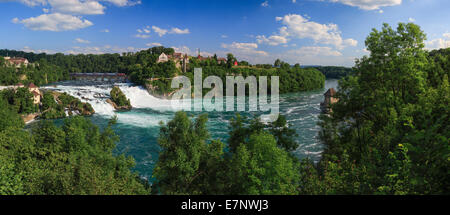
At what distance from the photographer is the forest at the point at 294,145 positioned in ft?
16.2

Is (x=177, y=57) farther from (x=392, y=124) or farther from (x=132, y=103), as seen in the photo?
(x=392, y=124)

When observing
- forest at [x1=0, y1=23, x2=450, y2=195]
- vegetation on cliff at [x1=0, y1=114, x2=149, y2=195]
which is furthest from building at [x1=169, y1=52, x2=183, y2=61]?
forest at [x1=0, y1=23, x2=450, y2=195]

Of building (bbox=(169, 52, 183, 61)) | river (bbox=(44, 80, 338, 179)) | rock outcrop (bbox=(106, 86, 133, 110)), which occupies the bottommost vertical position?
Answer: river (bbox=(44, 80, 338, 179))

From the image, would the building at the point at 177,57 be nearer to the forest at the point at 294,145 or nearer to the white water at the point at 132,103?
the white water at the point at 132,103

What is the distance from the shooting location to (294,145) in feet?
38.9

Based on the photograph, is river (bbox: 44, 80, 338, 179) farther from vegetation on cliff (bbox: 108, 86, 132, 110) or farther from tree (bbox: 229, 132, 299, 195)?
tree (bbox: 229, 132, 299, 195)

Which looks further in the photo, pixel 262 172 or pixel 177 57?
pixel 177 57

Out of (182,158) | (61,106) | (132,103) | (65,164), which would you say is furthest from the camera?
(132,103)

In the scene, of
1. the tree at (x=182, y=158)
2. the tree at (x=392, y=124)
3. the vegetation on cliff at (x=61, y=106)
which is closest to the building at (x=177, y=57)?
the vegetation on cliff at (x=61, y=106)

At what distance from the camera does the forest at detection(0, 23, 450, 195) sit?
493cm

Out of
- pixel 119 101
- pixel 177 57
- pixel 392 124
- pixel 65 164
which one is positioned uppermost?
pixel 177 57

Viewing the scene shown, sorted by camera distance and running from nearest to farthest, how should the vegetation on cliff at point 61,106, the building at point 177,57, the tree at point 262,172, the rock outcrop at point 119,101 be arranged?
the tree at point 262,172
the vegetation on cliff at point 61,106
the rock outcrop at point 119,101
the building at point 177,57

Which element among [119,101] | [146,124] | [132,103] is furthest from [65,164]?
[132,103]

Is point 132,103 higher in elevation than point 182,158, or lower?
higher
